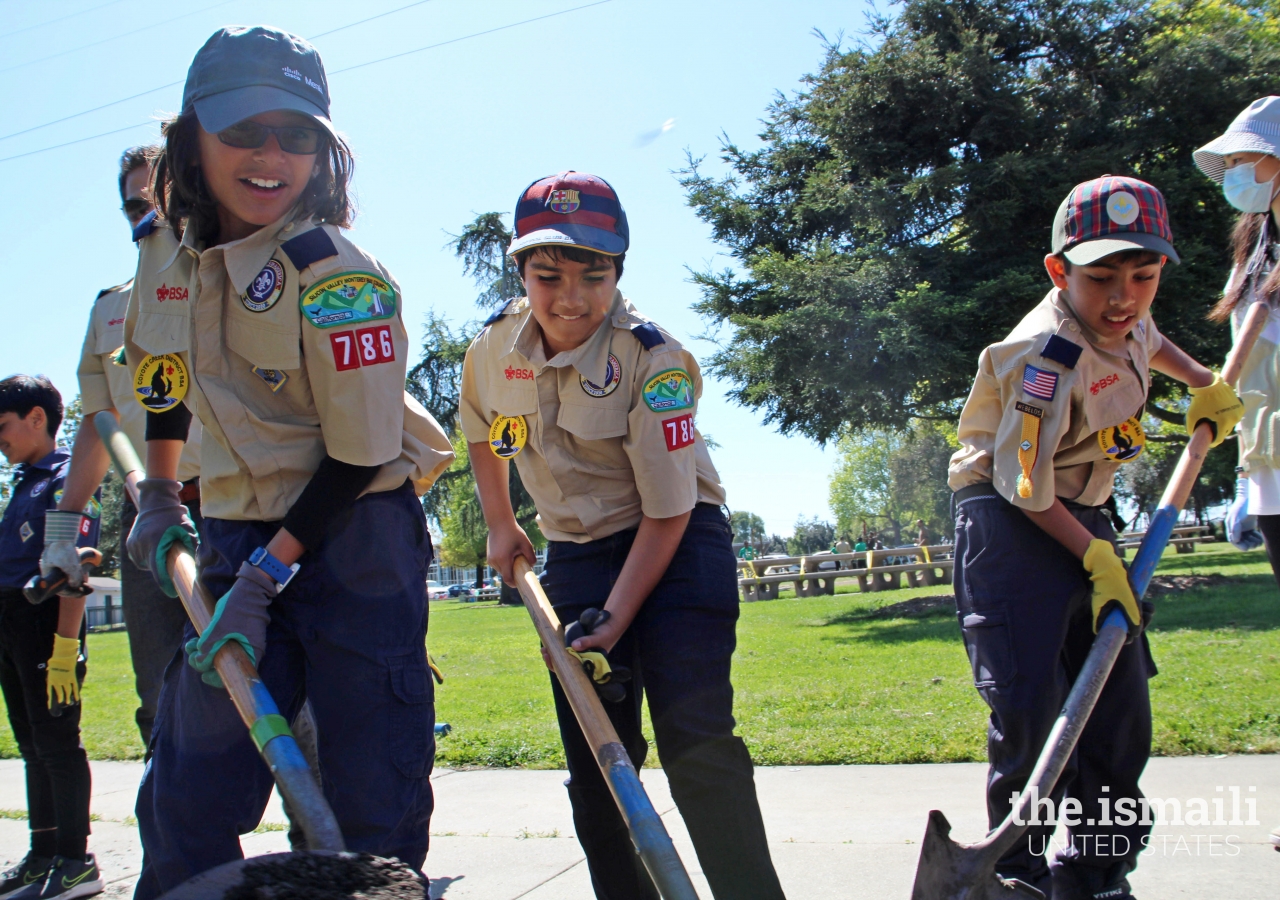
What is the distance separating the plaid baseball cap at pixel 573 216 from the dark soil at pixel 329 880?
4.69 feet

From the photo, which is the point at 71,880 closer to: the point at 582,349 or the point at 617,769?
the point at 617,769

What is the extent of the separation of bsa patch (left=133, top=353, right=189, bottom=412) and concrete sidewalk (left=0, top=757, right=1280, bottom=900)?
5.58 feet

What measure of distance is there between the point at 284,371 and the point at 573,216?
2.67 feet

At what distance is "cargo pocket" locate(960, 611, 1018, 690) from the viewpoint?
8.34 feet

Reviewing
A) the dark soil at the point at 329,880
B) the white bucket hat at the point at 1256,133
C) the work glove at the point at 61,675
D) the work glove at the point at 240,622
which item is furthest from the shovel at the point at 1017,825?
the work glove at the point at 61,675

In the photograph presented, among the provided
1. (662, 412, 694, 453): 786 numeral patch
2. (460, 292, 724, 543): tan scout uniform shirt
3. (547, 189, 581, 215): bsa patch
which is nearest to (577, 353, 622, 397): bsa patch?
(460, 292, 724, 543): tan scout uniform shirt

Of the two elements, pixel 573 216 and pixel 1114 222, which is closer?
pixel 573 216

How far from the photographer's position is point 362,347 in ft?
6.40

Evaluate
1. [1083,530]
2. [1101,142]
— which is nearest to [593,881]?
[1083,530]

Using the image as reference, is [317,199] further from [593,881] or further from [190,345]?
[593,881]

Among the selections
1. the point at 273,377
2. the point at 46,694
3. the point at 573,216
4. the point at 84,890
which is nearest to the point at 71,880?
the point at 84,890

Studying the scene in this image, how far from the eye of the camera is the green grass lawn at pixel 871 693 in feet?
15.5

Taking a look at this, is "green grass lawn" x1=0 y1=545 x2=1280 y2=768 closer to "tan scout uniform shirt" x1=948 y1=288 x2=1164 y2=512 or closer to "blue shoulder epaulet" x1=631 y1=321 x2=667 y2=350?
"tan scout uniform shirt" x1=948 y1=288 x2=1164 y2=512

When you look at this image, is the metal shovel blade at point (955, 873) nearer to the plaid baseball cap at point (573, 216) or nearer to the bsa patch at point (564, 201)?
the plaid baseball cap at point (573, 216)
